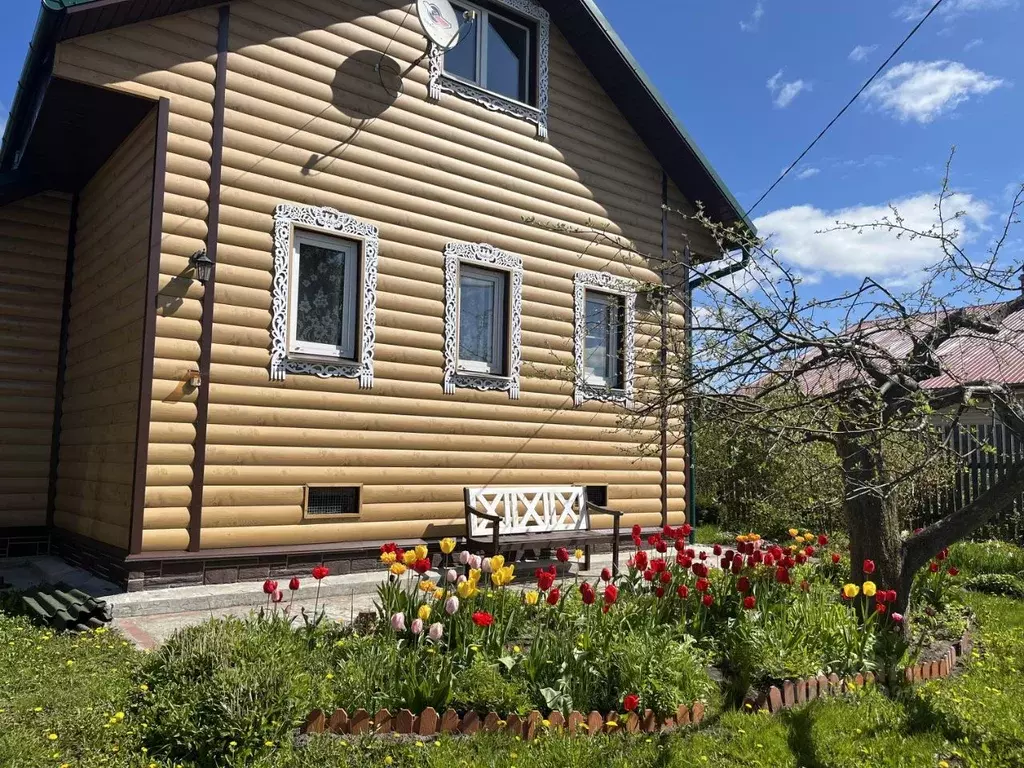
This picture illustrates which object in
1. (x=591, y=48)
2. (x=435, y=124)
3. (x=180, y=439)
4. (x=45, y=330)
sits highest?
(x=591, y=48)

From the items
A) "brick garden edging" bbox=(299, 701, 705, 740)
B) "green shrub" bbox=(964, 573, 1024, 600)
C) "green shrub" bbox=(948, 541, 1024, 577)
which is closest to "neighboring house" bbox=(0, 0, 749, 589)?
"brick garden edging" bbox=(299, 701, 705, 740)

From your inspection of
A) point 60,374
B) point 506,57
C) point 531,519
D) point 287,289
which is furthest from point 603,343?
point 60,374

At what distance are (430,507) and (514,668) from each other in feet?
14.0

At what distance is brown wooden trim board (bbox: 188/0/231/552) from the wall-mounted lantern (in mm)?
89

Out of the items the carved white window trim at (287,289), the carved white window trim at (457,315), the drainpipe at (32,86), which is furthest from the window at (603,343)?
the drainpipe at (32,86)

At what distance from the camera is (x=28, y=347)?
847 centimetres

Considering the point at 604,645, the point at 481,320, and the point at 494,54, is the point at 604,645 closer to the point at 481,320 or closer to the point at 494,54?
the point at 481,320

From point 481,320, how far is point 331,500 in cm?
280

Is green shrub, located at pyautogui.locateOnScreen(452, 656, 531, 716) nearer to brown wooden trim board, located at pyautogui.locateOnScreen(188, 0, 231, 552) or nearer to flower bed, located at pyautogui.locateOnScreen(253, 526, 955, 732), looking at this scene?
flower bed, located at pyautogui.locateOnScreen(253, 526, 955, 732)

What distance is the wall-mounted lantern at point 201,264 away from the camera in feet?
21.4

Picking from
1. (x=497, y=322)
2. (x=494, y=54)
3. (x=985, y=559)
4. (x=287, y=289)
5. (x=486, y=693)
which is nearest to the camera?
(x=486, y=693)

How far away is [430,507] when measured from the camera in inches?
319

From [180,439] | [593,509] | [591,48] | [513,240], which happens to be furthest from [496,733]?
[591,48]

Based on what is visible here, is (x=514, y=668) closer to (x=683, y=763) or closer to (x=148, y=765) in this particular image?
(x=683, y=763)
